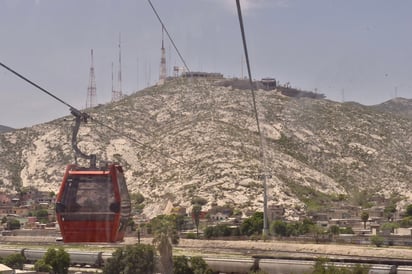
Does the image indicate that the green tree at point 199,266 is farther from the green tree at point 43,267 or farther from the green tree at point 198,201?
→ the green tree at point 198,201

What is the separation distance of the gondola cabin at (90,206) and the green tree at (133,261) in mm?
30535

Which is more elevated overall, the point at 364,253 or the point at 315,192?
the point at 315,192

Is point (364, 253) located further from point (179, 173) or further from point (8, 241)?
point (179, 173)

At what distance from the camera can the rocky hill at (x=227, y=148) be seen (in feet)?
405

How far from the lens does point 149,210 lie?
4643 inches

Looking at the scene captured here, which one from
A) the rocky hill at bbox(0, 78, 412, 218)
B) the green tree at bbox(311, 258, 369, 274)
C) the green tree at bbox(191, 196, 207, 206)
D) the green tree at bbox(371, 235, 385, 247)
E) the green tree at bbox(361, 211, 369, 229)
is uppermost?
the rocky hill at bbox(0, 78, 412, 218)

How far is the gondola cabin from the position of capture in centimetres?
2795

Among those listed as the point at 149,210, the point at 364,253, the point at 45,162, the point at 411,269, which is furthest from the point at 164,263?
the point at 45,162

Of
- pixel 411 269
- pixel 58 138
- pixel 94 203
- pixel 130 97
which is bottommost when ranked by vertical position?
pixel 411 269

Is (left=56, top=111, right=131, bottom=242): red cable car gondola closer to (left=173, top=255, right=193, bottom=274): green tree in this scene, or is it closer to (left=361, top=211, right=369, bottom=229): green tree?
(left=173, top=255, right=193, bottom=274): green tree

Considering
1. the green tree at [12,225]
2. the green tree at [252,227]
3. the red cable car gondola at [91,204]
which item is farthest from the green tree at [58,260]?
the green tree at [12,225]

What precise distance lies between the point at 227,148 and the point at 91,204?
10763 centimetres

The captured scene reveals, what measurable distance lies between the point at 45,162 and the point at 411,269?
10395 centimetres

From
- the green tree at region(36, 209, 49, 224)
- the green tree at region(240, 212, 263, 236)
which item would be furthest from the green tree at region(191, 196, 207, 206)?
the green tree at region(240, 212, 263, 236)
